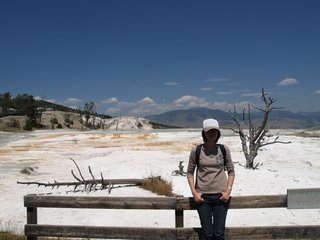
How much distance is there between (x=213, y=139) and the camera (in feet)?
16.4

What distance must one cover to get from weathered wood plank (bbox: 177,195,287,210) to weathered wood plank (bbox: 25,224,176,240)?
1.38 feet

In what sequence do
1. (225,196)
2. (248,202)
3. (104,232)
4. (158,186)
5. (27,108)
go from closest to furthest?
(225,196), (248,202), (104,232), (158,186), (27,108)

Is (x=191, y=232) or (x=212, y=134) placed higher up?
(x=212, y=134)

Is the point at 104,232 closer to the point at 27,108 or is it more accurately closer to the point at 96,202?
the point at 96,202

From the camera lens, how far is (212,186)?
16.3ft

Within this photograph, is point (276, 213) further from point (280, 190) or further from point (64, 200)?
point (64, 200)

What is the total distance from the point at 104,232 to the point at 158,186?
849 cm

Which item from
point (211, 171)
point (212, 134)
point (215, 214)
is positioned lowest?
point (215, 214)

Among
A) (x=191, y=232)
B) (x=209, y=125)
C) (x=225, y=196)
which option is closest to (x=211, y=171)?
(x=225, y=196)

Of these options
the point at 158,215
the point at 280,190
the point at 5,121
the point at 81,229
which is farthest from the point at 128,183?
the point at 5,121

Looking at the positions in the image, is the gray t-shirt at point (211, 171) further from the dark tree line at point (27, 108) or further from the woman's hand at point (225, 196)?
the dark tree line at point (27, 108)

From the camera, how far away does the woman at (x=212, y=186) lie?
16.2 ft

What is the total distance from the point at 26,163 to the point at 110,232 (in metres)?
19.2

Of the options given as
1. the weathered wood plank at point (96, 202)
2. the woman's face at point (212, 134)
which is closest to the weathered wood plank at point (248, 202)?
the weathered wood plank at point (96, 202)
